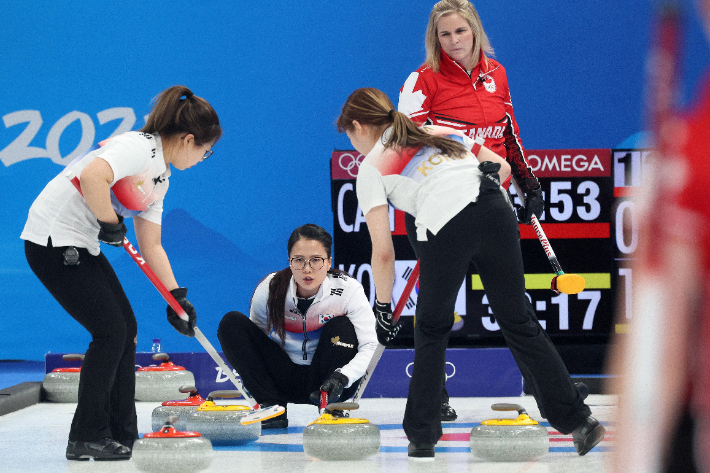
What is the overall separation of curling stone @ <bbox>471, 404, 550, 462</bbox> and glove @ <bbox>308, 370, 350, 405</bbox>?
1.99 ft

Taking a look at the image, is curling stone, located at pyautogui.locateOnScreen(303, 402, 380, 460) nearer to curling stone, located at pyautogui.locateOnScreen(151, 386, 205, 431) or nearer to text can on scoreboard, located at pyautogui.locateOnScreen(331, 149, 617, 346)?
curling stone, located at pyautogui.locateOnScreen(151, 386, 205, 431)

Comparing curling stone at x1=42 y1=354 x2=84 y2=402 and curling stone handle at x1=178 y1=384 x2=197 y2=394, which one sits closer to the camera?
curling stone handle at x1=178 y1=384 x2=197 y2=394

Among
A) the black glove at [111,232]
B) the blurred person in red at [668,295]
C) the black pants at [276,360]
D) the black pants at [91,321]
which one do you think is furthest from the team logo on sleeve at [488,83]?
the blurred person in red at [668,295]

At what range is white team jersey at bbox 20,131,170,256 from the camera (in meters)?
2.60

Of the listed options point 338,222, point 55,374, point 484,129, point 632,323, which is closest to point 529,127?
point 338,222

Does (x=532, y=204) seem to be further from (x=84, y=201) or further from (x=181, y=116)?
(x=84, y=201)

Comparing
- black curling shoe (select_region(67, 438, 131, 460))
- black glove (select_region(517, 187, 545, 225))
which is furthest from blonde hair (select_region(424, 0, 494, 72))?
black curling shoe (select_region(67, 438, 131, 460))

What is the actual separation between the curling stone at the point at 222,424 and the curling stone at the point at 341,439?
0.38 metres

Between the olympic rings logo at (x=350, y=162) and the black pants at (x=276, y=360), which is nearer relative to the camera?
the black pants at (x=276, y=360)

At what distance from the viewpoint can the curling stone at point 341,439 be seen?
104 inches

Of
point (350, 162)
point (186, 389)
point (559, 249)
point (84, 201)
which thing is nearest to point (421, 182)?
point (84, 201)

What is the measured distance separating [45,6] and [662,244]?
6339mm

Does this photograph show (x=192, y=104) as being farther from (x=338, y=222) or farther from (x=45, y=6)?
(x=45, y=6)

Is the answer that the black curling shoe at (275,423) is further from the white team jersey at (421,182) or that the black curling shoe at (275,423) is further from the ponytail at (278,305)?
the white team jersey at (421,182)
